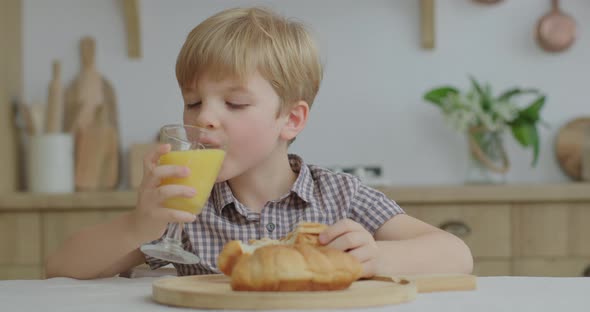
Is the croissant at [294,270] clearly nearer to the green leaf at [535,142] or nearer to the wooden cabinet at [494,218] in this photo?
the wooden cabinet at [494,218]

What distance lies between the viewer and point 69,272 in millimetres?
1216

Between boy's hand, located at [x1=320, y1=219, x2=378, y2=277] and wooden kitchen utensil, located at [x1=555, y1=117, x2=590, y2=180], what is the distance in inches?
88.2

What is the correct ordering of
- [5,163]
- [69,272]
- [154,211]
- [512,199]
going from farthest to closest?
1. [5,163]
2. [512,199]
3. [69,272]
4. [154,211]

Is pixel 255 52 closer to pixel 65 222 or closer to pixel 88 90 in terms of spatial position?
pixel 65 222

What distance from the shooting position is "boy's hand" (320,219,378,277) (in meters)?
0.96

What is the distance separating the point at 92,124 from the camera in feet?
10.1

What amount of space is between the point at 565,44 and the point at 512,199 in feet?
2.41

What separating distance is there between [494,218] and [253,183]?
143 centimetres

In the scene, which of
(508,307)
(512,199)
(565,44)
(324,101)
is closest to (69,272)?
(508,307)

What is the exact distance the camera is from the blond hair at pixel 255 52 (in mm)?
1271

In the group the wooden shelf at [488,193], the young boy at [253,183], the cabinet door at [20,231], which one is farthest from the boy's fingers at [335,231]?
the cabinet door at [20,231]

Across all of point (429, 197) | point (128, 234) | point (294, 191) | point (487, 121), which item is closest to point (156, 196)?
point (128, 234)

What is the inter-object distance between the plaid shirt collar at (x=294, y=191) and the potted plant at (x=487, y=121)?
1590 mm

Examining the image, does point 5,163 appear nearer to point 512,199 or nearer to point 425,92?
point 425,92
